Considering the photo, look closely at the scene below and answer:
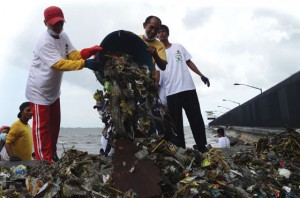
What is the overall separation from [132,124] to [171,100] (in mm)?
1847

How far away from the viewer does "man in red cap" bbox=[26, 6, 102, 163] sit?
4926mm

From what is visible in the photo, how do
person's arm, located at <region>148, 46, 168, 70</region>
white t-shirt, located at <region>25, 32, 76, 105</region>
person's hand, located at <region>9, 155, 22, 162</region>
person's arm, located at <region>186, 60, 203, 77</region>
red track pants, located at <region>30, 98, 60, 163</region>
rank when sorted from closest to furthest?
person's arm, located at <region>148, 46, 168, 70</region>, white t-shirt, located at <region>25, 32, 76, 105</region>, red track pants, located at <region>30, 98, 60, 163</region>, person's hand, located at <region>9, 155, 22, 162</region>, person's arm, located at <region>186, 60, 203, 77</region>

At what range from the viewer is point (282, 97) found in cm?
1471

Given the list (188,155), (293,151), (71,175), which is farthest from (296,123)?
(71,175)

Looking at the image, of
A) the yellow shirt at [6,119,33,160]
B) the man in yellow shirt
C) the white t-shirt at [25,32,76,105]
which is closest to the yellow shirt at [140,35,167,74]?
the white t-shirt at [25,32,76,105]

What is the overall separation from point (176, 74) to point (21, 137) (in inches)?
103

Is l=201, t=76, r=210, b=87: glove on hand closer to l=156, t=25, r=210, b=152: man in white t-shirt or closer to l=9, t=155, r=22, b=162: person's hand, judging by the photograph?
l=156, t=25, r=210, b=152: man in white t-shirt

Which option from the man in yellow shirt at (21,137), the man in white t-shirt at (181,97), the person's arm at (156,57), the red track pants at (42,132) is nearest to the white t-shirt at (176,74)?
the man in white t-shirt at (181,97)

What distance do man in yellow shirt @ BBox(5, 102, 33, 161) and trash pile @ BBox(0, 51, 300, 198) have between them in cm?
148

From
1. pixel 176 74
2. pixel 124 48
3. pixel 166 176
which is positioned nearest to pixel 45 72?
pixel 124 48

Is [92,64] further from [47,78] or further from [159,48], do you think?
[159,48]

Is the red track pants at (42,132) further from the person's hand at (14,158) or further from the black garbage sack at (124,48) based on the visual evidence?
the black garbage sack at (124,48)

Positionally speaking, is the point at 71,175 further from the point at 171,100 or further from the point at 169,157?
the point at 171,100

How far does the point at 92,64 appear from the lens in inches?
173
